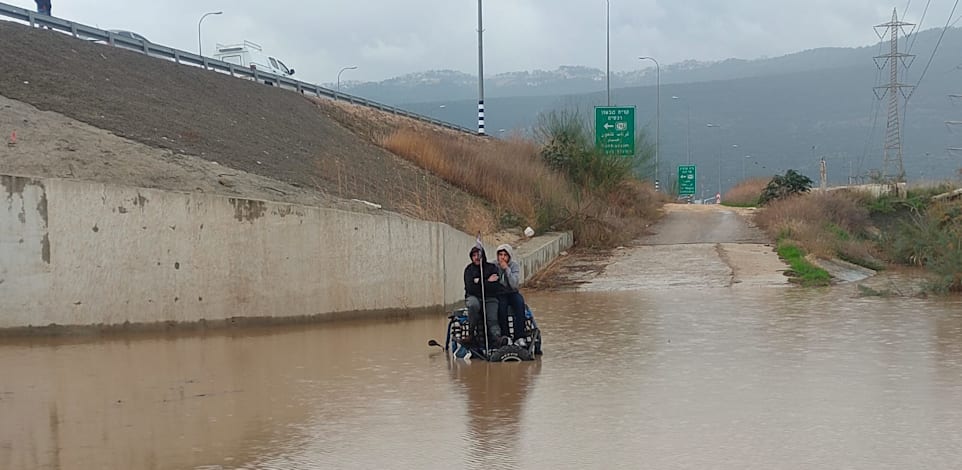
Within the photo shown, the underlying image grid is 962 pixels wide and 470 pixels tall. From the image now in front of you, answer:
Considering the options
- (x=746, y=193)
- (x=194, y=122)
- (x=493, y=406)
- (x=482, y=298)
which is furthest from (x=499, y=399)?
(x=746, y=193)

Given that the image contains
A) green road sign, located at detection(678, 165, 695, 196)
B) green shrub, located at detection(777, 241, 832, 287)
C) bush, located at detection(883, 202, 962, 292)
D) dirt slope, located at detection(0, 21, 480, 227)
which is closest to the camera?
bush, located at detection(883, 202, 962, 292)

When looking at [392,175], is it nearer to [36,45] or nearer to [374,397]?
[36,45]

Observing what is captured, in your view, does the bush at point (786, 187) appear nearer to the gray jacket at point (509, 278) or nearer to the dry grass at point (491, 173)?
the dry grass at point (491, 173)

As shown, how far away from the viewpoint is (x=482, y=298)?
1203 centimetres

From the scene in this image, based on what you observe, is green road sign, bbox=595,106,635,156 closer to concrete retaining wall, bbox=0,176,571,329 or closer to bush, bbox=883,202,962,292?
bush, bbox=883,202,962,292

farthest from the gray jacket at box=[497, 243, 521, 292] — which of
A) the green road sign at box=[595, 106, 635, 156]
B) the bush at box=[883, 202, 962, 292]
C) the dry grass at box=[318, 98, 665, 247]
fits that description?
the green road sign at box=[595, 106, 635, 156]

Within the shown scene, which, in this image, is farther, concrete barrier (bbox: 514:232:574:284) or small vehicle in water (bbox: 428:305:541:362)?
concrete barrier (bbox: 514:232:574:284)

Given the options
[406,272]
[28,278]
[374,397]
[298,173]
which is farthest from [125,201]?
[298,173]

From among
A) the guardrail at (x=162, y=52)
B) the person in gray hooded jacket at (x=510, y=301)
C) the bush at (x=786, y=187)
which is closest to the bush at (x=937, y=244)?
the person in gray hooded jacket at (x=510, y=301)

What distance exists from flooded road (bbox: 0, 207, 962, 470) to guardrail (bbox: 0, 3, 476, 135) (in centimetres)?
1578

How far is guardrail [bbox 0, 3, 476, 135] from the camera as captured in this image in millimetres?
26348

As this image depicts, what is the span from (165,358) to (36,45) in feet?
51.7

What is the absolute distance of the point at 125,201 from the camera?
13984 mm

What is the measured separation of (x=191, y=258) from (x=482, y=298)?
4.75 meters
